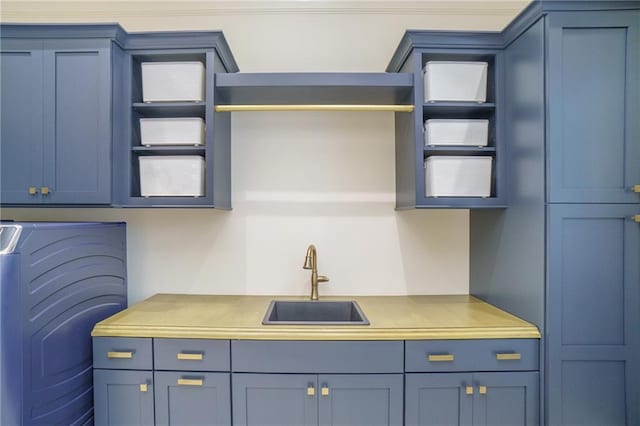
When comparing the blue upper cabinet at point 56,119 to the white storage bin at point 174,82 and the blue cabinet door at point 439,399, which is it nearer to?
the white storage bin at point 174,82

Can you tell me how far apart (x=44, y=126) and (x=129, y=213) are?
0.66 meters

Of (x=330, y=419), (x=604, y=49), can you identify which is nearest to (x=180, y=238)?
(x=330, y=419)

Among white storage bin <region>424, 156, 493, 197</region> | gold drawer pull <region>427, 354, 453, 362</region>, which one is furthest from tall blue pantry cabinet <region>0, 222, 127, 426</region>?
white storage bin <region>424, 156, 493, 197</region>

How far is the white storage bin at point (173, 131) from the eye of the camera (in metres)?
1.72

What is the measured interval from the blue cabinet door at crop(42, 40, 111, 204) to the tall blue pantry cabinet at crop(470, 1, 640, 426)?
6.84 ft

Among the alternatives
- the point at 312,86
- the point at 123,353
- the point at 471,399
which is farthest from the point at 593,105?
the point at 123,353

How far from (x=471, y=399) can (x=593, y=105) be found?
1.42 metres

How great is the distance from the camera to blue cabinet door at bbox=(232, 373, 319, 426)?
148 centimetres

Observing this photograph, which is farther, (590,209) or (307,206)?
(307,206)

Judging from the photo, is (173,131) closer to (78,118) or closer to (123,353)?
(78,118)

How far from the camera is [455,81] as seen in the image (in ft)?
5.59

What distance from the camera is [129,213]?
2102 millimetres

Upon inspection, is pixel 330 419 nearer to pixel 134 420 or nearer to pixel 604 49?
pixel 134 420

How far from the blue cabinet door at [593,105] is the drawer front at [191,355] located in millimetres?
1630
